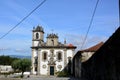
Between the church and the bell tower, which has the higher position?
the bell tower

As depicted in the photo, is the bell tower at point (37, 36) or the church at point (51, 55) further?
the bell tower at point (37, 36)

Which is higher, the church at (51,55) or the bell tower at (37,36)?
the bell tower at (37,36)

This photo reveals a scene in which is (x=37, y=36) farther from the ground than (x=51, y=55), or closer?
farther from the ground

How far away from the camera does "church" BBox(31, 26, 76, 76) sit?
59.4m

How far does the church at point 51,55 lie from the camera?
195ft

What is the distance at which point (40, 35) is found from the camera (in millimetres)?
61094

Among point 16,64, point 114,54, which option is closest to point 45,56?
point 16,64

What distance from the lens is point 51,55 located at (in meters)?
59.9

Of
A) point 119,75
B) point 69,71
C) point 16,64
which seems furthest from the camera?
point 69,71

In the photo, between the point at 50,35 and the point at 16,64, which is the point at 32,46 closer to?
the point at 50,35

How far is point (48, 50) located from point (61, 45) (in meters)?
2.82

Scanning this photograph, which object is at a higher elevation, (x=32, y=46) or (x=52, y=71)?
(x=32, y=46)

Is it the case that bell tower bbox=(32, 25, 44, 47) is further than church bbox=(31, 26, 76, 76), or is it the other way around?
bell tower bbox=(32, 25, 44, 47)

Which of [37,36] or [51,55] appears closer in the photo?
[51,55]
